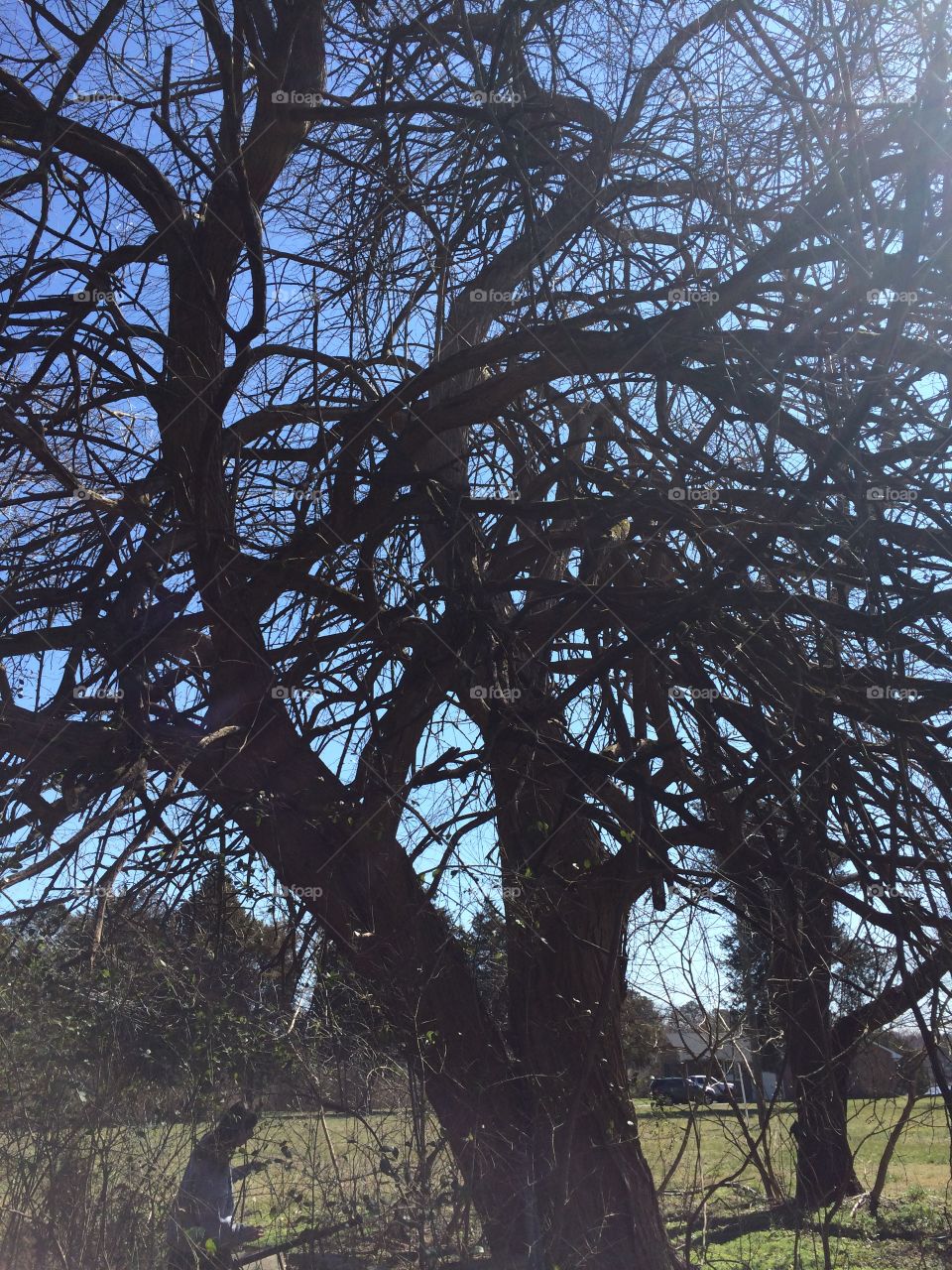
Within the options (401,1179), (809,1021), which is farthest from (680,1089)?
(401,1179)

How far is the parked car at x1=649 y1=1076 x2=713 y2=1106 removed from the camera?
4.34 metres

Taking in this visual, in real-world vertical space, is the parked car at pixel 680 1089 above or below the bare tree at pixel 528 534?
below

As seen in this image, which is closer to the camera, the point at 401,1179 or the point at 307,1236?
the point at 401,1179

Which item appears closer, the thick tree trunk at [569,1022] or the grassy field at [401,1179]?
the grassy field at [401,1179]

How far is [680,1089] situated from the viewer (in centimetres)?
550

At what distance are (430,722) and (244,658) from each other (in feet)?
3.34

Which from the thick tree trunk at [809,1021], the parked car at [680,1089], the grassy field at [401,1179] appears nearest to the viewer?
the grassy field at [401,1179]

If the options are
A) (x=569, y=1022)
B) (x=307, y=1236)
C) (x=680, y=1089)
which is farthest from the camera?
(x=680, y=1089)

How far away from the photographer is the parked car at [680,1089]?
4.34 metres

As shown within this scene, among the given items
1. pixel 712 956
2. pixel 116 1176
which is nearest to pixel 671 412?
pixel 712 956

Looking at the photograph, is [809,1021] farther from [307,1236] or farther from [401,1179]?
[307,1236]

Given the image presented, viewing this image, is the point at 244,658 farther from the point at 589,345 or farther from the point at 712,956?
the point at 712,956

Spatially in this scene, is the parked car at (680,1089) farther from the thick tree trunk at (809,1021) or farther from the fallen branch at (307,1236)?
the fallen branch at (307,1236)

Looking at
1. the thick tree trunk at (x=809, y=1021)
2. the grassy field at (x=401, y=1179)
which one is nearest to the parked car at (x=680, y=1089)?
the grassy field at (x=401, y=1179)
